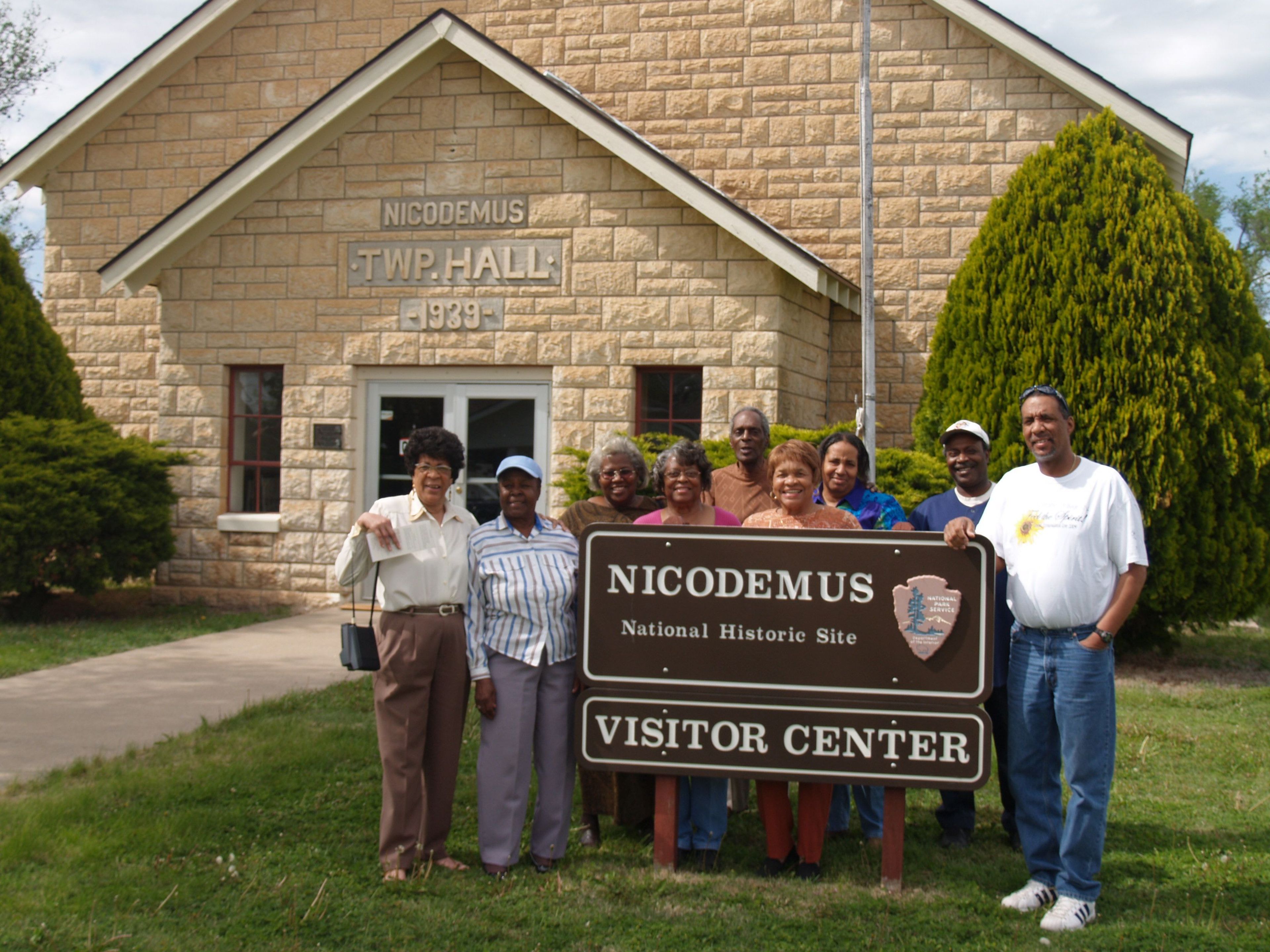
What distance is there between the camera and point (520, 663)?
14.5 ft

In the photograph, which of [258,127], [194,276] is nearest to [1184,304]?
[194,276]

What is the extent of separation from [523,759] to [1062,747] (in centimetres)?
197

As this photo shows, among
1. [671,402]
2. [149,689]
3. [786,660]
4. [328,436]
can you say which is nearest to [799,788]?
[786,660]

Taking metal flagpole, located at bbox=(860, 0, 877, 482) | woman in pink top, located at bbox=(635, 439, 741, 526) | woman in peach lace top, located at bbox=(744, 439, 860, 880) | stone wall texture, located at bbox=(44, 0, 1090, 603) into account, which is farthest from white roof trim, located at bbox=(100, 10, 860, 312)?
woman in peach lace top, located at bbox=(744, 439, 860, 880)

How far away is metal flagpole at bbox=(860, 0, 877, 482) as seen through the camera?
10.2m

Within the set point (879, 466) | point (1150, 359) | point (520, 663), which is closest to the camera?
point (520, 663)

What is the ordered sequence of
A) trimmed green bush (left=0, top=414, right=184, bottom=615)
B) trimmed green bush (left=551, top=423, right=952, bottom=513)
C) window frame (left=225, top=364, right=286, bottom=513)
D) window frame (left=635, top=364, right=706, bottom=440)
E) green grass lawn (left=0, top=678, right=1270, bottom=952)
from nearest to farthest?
1. green grass lawn (left=0, top=678, right=1270, bottom=952)
2. trimmed green bush (left=551, top=423, right=952, bottom=513)
3. trimmed green bush (left=0, top=414, right=184, bottom=615)
4. window frame (left=635, top=364, right=706, bottom=440)
5. window frame (left=225, top=364, right=286, bottom=513)

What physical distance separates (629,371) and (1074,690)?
21.6 ft

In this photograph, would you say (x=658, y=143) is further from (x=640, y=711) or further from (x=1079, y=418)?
(x=640, y=711)

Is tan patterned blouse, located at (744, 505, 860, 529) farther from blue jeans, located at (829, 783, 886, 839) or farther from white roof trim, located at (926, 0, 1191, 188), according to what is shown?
white roof trim, located at (926, 0, 1191, 188)

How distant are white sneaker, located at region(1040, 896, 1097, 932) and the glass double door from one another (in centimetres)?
695

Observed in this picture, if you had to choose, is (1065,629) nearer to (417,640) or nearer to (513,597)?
(513,597)

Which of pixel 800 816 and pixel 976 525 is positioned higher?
pixel 976 525

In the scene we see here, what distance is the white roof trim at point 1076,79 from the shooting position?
413 inches
